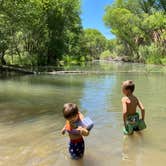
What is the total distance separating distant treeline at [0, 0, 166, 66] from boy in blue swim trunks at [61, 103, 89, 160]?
15663 mm

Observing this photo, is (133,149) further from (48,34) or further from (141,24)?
(141,24)

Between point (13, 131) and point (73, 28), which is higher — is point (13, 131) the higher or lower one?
the lower one

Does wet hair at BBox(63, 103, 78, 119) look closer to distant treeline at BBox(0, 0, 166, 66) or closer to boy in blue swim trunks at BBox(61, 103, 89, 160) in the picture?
boy in blue swim trunks at BBox(61, 103, 89, 160)

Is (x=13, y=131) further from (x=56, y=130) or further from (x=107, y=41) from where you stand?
(x=107, y=41)

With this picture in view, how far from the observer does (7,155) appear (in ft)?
21.6

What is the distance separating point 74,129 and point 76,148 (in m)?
0.43

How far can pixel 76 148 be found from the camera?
604 centimetres

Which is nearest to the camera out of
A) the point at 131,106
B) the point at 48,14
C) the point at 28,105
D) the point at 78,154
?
the point at 78,154

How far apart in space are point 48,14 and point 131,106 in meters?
39.6

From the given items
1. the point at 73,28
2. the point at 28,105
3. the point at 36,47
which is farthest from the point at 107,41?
the point at 28,105

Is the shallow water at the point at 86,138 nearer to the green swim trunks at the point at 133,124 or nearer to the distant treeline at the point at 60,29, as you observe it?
the green swim trunks at the point at 133,124

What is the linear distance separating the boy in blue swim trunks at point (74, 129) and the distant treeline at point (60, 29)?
15663 mm

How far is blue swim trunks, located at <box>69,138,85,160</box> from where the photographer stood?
19.6 ft

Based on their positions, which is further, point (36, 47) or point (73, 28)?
point (73, 28)
